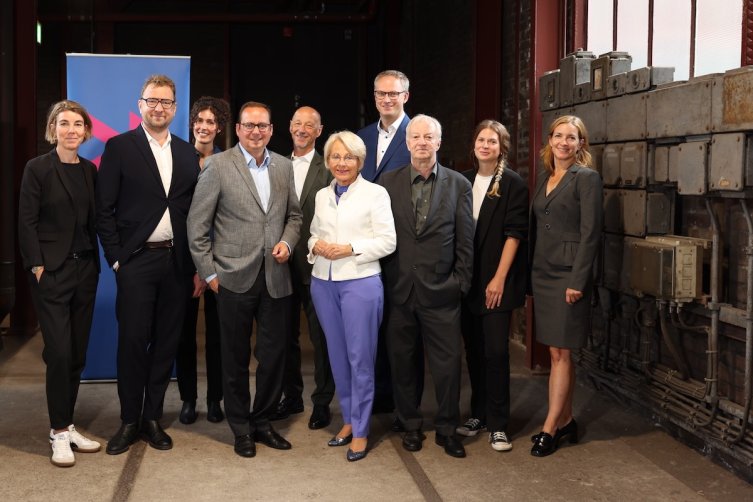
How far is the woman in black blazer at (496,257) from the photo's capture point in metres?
4.35

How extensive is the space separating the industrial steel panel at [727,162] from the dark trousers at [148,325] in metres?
2.41

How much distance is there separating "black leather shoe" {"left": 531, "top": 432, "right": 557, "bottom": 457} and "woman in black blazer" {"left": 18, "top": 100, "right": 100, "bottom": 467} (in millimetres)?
2036

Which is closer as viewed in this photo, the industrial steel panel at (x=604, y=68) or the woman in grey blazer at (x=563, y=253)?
the woman in grey blazer at (x=563, y=253)

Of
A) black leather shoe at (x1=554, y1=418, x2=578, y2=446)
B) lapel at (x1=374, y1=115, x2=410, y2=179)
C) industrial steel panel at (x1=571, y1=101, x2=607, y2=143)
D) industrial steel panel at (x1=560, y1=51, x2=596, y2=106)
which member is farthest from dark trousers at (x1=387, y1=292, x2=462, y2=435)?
industrial steel panel at (x1=560, y1=51, x2=596, y2=106)

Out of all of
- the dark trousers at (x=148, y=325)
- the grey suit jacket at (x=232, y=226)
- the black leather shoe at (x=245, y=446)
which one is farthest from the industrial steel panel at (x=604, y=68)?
the black leather shoe at (x=245, y=446)

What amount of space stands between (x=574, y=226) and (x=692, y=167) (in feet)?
1.90

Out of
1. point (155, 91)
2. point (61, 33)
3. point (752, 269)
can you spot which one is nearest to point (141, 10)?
point (61, 33)

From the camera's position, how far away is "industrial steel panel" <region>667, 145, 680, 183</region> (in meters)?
4.35

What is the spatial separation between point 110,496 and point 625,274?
8.95 feet

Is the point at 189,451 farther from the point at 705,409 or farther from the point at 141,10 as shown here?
the point at 141,10

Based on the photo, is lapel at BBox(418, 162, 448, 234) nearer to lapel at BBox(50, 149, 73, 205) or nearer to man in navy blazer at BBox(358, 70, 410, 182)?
man in navy blazer at BBox(358, 70, 410, 182)

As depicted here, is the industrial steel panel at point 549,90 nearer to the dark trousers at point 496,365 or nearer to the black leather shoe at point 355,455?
the dark trousers at point 496,365

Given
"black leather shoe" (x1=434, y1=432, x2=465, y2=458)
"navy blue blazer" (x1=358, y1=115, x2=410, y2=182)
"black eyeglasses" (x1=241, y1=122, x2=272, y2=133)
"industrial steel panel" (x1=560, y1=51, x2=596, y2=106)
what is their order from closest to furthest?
1. "black eyeglasses" (x1=241, y1=122, x2=272, y2=133)
2. "black leather shoe" (x1=434, y1=432, x2=465, y2=458)
3. "navy blue blazer" (x1=358, y1=115, x2=410, y2=182)
4. "industrial steel panel" (x1=560, y1=51, x2=596, y2=106)

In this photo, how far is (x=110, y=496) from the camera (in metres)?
3.73
